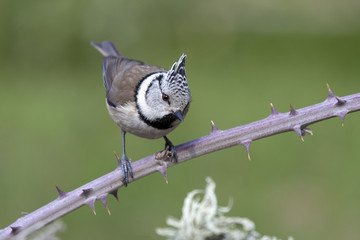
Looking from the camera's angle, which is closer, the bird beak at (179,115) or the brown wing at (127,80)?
the bird beak at (179,115)

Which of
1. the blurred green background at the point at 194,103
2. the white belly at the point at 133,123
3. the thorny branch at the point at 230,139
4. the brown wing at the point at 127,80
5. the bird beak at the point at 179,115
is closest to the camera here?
the thorny branch at the point at 230,139

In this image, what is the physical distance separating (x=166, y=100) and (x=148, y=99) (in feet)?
0.55

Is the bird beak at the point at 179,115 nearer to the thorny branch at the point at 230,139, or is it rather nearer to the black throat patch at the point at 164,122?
the black throat patch at the point at 164,122

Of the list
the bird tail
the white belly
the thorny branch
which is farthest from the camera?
the bird tail

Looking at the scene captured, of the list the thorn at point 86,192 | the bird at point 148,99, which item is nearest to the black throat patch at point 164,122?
the bird at point 148,99

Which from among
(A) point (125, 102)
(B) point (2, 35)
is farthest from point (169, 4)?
(A) point (125, 102)

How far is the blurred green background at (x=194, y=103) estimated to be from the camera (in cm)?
404

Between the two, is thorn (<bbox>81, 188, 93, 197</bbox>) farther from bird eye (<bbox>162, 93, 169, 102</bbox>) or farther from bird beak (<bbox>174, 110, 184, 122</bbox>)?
bird eye (<bbox>162, 93, 169, 102</bbox>)

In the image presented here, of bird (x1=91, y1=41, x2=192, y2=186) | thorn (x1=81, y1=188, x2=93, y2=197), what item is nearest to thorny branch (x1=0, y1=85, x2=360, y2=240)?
thorn (x1=81, y1=188, x2=93, y2=197)

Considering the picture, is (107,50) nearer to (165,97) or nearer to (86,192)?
(165,97)

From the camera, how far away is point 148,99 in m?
2.52

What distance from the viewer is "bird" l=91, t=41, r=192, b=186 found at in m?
2.30

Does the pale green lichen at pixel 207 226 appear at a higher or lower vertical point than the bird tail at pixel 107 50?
lower

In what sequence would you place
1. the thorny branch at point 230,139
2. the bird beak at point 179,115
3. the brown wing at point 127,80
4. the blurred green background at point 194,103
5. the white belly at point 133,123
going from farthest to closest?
the blurred green background at point 194,103
the brown wing at point 127,80
the white belly at point 133,123
the bird beak at point 179,115
the thorny branch at point 230,139
